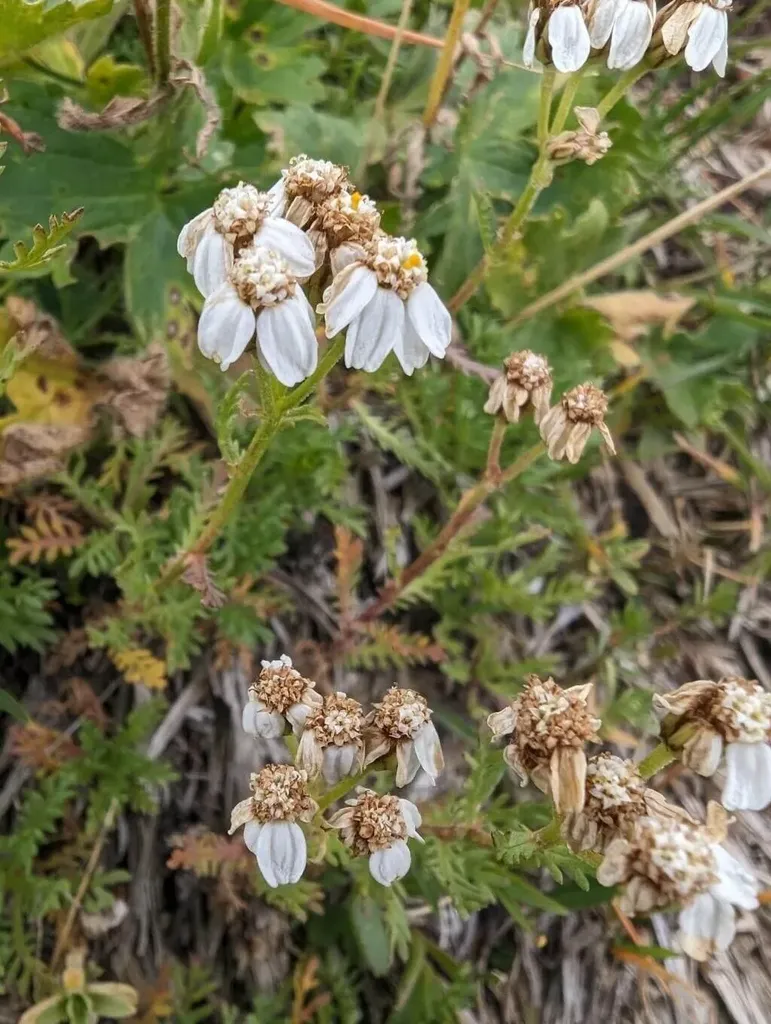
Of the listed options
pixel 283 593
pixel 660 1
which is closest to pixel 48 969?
pixel 283 593

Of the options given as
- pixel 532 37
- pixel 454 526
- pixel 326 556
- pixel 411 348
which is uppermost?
pixel 532 37

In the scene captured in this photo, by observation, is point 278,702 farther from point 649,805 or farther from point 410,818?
point 649,805

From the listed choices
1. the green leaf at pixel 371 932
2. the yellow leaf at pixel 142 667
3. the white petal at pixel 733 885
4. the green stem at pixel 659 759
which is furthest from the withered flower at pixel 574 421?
the green leaf at pixel 371 932

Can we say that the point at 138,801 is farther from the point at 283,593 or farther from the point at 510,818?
the point at 510,818

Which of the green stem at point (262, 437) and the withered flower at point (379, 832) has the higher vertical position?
the green stem at point (262, 437)

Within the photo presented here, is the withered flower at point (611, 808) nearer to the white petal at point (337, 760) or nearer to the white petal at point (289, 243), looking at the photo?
the white petal at point (337, 760)

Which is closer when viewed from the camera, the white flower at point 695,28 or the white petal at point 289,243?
the white petal at point 289,243

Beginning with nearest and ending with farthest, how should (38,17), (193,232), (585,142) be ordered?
(193,232), (585,142), (38,17)

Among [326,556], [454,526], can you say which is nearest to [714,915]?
[454,526]
